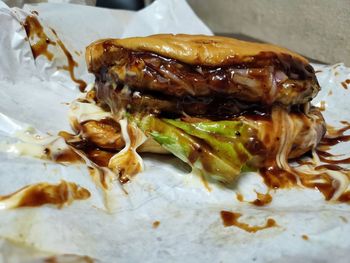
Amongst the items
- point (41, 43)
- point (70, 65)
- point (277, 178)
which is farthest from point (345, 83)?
point (41, 43)

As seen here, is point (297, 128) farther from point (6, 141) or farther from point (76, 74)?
point (76, 74)

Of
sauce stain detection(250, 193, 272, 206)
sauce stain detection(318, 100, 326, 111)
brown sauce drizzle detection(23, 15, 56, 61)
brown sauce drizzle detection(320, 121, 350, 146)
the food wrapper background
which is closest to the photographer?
the food wrapper background

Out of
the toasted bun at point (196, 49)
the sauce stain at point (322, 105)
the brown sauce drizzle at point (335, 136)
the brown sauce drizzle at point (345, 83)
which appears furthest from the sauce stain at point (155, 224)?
the brown sauce drizzle at point (345, 83)

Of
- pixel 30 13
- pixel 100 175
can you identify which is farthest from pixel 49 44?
pixel 100 175

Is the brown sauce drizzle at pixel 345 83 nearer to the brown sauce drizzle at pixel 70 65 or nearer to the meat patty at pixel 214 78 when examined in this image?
the meat patty at pixel 214 78

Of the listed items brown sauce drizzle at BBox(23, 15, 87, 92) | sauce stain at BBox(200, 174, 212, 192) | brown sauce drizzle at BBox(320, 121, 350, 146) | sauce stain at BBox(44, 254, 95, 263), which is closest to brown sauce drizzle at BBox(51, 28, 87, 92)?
brown sauce drizzle at BBox(23, 15, 87, 92)

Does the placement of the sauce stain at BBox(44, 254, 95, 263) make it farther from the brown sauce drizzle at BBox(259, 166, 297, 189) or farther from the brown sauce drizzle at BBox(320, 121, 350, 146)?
the brown sauce drizzle at BBox(320, 121, 350, 146)
